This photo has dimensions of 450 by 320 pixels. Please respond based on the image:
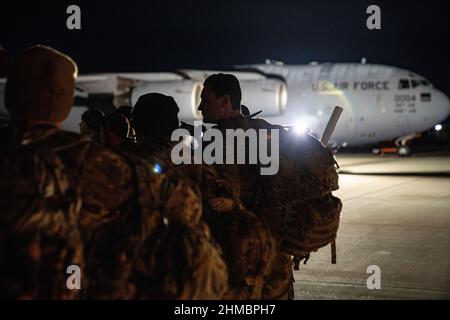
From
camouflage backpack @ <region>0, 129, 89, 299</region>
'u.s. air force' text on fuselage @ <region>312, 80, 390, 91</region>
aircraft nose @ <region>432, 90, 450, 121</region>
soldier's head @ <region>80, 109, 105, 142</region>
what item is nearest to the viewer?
camouflage backpack @ <region>0, 129, 89, 299</region>

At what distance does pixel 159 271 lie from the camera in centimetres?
178

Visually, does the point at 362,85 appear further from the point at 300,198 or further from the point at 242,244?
the point at 242,244

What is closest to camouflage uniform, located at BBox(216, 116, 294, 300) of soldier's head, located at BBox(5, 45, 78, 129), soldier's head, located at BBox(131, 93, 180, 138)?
soldier's head, located at BBox(131, 93, 180, 138)

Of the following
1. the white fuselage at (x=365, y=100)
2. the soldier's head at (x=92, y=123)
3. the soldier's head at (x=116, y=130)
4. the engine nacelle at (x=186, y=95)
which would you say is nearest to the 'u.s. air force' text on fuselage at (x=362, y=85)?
the white fuselage at (x=365, y=100)

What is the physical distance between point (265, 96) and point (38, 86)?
16.1m

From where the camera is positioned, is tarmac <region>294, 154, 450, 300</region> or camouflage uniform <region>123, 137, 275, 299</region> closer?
camouflage uniform <region>123, 137, 275, 299</region>

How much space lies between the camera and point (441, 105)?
63.4 ft

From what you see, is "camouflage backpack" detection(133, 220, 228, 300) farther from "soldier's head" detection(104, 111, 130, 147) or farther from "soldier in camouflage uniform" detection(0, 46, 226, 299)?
"soldier's head" detection(104, 111, 130, 147)

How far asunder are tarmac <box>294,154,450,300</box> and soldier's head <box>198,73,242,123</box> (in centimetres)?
247

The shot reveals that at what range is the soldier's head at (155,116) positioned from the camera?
9.25 feet

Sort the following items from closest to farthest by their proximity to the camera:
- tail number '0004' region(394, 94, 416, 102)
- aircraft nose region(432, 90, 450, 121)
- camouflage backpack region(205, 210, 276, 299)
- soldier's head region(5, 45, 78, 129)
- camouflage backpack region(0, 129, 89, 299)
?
camouflage backpack region(0, 129, 89, 299), soldier's head region(5, 45, 78, 129), camouflage backpack region(205, 210, 276, 299), tail number '0004' region(394, 94, 416, 102), aircraft nose region(432, 90, 450, 121)

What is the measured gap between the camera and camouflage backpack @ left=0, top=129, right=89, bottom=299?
1602 mm
